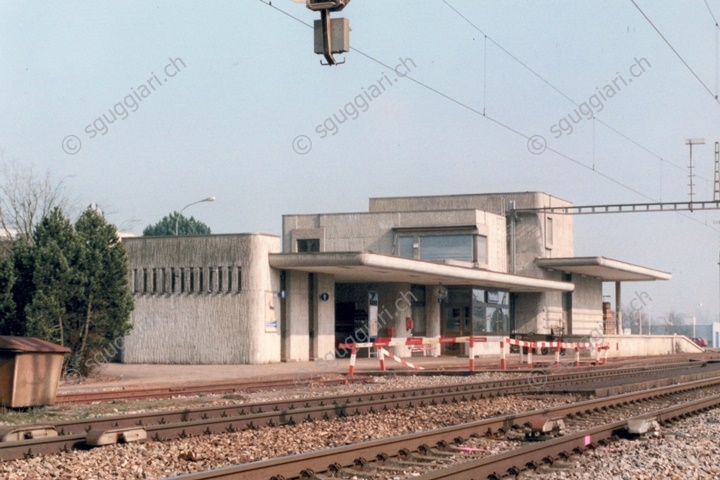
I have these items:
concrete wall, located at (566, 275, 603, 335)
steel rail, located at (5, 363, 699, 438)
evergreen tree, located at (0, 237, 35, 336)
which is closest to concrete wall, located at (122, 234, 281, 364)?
evergreen tree, located at (0, 237, 35, 336)

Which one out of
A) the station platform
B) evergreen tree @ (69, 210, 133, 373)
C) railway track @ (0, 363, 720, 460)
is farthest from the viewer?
evergreen tree @ (69, 210, 133, 373)

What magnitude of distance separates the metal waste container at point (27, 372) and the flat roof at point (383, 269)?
55.5 ft

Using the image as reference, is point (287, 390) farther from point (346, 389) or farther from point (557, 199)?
point (557, 199)

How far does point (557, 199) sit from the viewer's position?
60.1 meters

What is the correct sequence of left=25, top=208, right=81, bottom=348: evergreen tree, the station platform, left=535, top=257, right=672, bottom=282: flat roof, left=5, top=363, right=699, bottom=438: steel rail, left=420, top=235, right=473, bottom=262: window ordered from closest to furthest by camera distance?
left=5, top=363, right=699, bottom=438: steel rail, the station platform, left=25, top=208, right=81, bottom=348: evergreen tree, left=420, top=235, right=473, bottom=262: window, left=535, top=257, right=672, bottom=282: flat roof

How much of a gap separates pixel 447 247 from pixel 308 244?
7.31m

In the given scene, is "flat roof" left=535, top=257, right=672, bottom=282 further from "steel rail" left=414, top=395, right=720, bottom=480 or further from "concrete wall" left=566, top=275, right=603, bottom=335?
"steel rail" left=414, top=395, right=720, bottom=480

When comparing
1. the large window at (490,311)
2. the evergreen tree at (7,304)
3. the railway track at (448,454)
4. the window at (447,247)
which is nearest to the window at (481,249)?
the window at (447,247)

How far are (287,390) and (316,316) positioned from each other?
15.1 m

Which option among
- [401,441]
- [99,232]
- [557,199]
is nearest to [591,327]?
[557,199]

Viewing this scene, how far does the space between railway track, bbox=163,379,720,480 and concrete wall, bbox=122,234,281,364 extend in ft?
64.2

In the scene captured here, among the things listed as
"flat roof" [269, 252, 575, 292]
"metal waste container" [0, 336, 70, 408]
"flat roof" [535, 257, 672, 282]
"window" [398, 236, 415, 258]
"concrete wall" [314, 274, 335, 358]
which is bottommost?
"metal waste container" [0, 336, 70, 408]

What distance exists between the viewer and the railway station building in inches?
1326

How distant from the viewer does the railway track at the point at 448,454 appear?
8.75m
